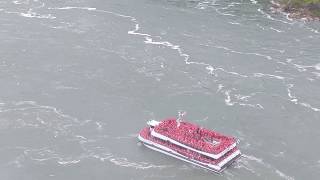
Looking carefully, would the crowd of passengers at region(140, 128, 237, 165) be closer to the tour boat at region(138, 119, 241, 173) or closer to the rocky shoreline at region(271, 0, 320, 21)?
the tour boat at region(138, 119, 241, 173)

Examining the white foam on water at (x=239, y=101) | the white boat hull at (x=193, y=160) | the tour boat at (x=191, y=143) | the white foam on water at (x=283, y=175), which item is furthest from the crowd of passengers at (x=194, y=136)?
the white foam on water at (x=239, y=101)

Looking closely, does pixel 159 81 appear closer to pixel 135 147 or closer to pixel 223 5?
pixel 135 147

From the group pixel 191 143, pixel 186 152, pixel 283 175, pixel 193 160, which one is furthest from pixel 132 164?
pixel 283 175

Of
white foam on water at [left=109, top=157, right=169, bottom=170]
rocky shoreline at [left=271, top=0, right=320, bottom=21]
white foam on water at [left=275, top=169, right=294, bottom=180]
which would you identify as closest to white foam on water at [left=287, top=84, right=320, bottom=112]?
white foam on water at [left=275, top=169, right=294, bottom=180]

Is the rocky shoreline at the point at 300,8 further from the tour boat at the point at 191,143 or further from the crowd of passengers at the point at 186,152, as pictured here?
the crowd of passengers at the point at 186,152

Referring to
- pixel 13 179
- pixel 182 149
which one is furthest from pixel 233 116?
pixel 13 179

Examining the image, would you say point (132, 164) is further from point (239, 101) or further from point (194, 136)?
point (239, 101)
